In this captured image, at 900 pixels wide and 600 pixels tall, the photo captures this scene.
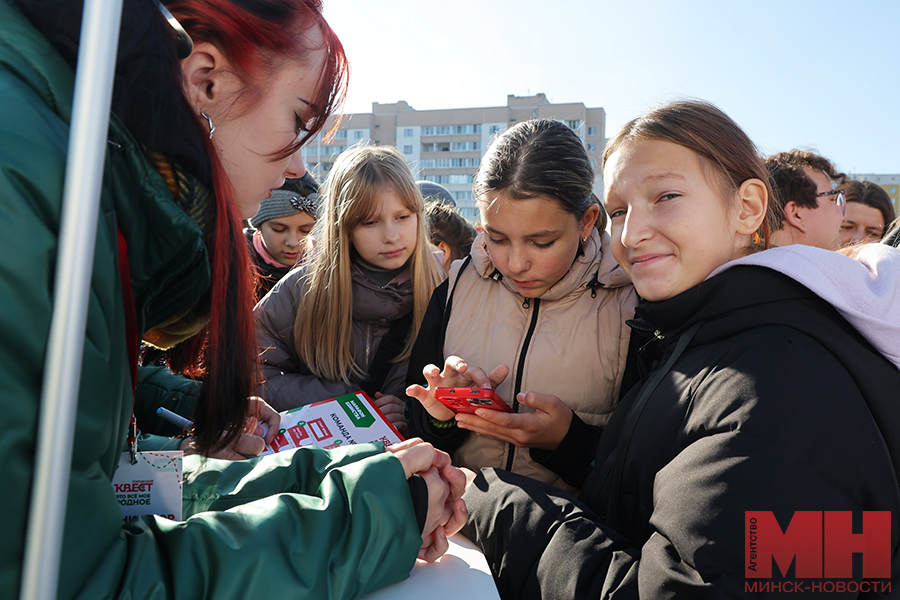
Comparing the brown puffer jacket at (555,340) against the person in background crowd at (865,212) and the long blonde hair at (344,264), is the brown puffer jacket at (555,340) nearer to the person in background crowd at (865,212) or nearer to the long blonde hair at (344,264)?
the long blonde hair at (344,264)

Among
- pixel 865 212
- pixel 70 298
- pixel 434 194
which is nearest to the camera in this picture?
pixel 70 298

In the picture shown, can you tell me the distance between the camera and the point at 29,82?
30.9 inches

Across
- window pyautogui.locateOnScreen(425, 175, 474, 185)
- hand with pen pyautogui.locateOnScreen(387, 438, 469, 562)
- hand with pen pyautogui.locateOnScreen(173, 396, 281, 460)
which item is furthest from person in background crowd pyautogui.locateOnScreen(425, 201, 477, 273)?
window pyautogui.locateOnScreen(425, 175, 474, 185)

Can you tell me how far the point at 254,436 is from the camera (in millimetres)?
1903

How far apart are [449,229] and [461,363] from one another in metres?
3.01

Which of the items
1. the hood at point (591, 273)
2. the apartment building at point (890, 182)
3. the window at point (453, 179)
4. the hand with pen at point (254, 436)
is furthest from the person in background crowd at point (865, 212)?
the window at point (453, 179)

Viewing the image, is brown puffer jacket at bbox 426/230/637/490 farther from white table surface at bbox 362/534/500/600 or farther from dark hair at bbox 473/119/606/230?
white table surface at bbox 362/534/500/600

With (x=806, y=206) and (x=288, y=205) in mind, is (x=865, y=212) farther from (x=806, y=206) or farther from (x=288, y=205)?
(x=288, y=205)

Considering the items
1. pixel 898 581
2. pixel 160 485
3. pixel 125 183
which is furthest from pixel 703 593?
pixel 125 183

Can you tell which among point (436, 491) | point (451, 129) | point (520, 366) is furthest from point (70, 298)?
point (451, 129)

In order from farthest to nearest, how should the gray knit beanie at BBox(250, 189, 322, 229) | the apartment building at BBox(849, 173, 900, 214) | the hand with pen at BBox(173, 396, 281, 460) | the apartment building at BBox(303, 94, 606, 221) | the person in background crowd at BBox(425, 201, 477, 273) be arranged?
the apartment building at BBox(303, 94, 606, 221) → the apartment building at BBox(849, 173, 900, 214) → the person in background crowd at BBox(425, 201, 477, 273) → the gray knit beanie at BBox(250, 189, 322, 229) → the hand with pen at BBox(173, 396, 281, 460)

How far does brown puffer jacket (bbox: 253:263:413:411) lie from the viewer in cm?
298

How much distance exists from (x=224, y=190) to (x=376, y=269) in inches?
78.7

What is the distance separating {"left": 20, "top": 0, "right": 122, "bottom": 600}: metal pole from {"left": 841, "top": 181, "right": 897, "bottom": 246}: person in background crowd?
607cm
